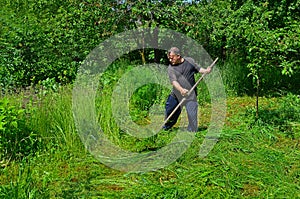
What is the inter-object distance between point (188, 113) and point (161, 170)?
4.97 ft

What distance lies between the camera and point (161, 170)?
3984mm

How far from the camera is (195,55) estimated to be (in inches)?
342

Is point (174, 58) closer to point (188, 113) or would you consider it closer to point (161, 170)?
point (188, 113)

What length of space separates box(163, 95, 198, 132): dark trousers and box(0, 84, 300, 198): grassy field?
8.1 inches

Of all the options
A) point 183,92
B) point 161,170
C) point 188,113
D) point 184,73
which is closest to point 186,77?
point 184,73

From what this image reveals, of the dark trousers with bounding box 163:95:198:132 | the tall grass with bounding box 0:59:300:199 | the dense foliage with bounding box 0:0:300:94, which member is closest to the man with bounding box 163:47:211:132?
the dark trousers with bounding box 163:95:198:132

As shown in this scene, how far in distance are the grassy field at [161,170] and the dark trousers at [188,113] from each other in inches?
8.1

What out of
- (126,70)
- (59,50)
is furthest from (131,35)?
(59,50)

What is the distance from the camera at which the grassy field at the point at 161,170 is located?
3471 mm

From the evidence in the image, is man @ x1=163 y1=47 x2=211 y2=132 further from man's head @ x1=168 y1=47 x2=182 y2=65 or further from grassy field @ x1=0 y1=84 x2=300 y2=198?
grassy field @ x1=0 y1=84 x2=300 y2=198

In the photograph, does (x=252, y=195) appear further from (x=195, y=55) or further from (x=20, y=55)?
(x=20, y=55)

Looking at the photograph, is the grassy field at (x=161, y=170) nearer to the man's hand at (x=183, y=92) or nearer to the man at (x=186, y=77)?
the man at (x=186, y=77)

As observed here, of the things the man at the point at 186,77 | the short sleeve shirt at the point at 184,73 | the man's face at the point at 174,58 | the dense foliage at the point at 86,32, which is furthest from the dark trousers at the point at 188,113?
the dense foliage at the point at 86,32

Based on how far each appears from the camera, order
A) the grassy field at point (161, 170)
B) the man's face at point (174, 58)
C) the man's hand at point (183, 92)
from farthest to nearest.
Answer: the man's face at point (174, 58) → the man's hand at point (183, 92) → the grassy field at point (161, 170)
